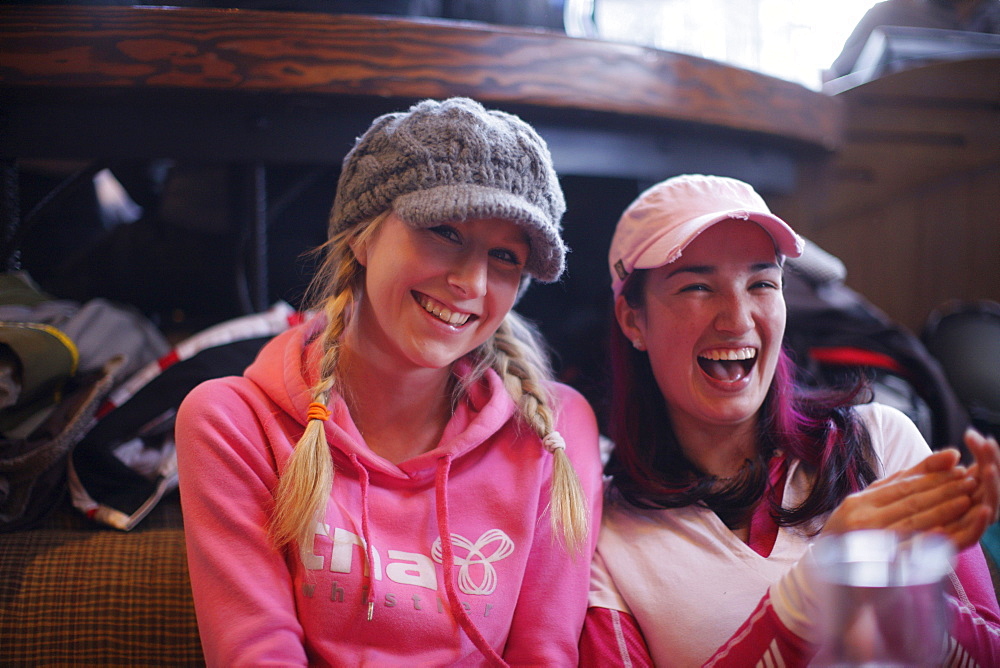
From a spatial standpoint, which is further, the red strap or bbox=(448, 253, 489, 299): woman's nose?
the red strap

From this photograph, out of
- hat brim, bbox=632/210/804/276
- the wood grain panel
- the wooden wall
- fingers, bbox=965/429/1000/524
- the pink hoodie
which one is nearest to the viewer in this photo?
fingers, bbox=965/429/1000/524

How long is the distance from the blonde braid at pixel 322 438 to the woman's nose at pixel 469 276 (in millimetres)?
120

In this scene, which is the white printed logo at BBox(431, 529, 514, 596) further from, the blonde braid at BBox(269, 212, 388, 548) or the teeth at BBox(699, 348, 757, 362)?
the teeth at BBox(699, 348, 757, 362)

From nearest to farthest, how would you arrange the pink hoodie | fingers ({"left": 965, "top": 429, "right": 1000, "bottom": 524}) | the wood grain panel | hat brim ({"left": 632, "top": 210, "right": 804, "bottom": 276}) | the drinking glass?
the drinking glass, fingers ({"left": 965, "top": 429, "right": 1000, "bottom": 524}), the pink hoodie, hat brim ({"left": 632, "top": 210, "right": 804, "bottom": 276}), the wood grain panel

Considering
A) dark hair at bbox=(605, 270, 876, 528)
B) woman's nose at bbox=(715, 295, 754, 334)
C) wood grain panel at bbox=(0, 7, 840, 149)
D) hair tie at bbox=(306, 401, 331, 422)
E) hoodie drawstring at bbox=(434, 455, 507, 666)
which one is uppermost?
wood grain panel at bbox=(0, 7, 840, 149)


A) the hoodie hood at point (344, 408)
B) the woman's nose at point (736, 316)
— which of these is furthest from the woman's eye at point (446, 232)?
the woman's nose at point (736, 316)

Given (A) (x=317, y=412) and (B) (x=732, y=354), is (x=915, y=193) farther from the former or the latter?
(A) (x=317, y=412)

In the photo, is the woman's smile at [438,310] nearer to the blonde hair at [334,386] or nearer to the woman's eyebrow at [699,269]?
the blonde hair at [334,386]

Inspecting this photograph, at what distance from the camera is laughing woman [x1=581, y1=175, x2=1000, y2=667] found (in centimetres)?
94

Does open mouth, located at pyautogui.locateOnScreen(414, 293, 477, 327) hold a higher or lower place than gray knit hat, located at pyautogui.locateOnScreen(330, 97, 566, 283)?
lower

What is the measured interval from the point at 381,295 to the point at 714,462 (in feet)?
1.78

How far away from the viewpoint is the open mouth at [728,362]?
3.27ft

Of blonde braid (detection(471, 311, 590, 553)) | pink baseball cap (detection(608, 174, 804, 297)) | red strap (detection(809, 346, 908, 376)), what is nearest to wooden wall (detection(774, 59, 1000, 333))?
red strap (detection(809, 346, 908, 376))

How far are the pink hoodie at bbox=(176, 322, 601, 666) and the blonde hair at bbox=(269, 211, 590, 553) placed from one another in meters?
0.03
